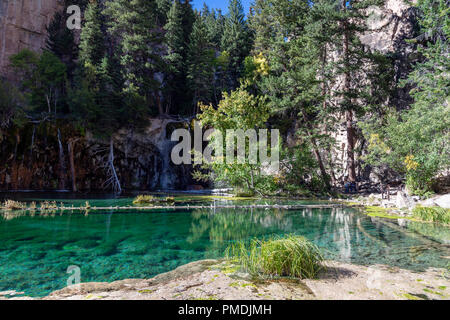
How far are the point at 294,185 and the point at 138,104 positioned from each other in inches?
602

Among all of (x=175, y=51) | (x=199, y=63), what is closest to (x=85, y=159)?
(x=199, y=63)

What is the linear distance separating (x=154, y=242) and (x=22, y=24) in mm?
38536

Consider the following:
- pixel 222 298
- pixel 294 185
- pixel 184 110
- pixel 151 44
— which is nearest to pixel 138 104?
pixel 184 110

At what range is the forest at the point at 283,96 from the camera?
14375mm

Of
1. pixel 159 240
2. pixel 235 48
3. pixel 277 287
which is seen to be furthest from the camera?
pixel 235 48

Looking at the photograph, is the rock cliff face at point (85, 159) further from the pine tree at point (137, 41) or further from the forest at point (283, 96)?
the pine tree at point (137, 41)

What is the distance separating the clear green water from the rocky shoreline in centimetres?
59

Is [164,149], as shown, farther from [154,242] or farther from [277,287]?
[277,287]

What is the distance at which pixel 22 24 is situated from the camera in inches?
1212

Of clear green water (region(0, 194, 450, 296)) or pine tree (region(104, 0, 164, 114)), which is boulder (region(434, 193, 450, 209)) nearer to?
clear green water (region(0, 194, 450, 296))

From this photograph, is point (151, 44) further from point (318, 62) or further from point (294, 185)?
point (294, 185)

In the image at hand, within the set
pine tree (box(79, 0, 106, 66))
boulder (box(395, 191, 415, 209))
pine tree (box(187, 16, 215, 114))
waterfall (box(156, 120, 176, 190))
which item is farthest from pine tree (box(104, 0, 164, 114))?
boulder (box(395, 191, 415, 209))

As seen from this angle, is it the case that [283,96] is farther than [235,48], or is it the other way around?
[235,48]

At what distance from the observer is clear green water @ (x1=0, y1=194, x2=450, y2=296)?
4281 mm
